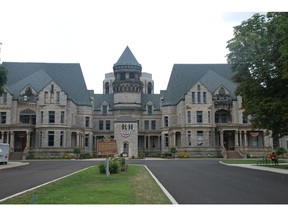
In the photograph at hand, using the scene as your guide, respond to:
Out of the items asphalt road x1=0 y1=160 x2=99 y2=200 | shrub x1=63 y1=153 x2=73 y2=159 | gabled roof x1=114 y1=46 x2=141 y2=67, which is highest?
gabled roof x1=114 y1=46 x2=141 y2=67

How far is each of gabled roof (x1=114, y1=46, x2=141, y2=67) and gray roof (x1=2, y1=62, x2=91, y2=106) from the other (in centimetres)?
872

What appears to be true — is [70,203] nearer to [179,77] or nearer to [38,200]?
[38,200]

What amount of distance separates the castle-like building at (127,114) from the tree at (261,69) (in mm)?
32625

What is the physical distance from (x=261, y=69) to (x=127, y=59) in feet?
168

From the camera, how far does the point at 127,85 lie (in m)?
74.9

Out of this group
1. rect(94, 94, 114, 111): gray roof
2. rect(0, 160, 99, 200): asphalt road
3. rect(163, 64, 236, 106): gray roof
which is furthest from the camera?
rect(94, 94, 114, 111): gray roof

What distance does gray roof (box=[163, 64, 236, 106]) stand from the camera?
70.1m

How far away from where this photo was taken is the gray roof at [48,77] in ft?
227

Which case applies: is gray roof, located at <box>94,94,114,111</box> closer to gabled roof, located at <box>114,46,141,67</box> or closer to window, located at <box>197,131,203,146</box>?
gabled roof, located at <box>114,46,141,67</box>

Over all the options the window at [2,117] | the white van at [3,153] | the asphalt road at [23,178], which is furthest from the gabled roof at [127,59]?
the asphalt road at [23,178]

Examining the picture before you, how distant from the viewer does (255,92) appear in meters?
28.7

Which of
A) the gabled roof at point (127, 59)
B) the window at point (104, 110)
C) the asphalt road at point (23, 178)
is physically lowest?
the asphalt road at point (23, 178)

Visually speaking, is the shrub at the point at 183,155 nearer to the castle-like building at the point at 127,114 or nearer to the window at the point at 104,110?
the castle-like building at the point at 127,114

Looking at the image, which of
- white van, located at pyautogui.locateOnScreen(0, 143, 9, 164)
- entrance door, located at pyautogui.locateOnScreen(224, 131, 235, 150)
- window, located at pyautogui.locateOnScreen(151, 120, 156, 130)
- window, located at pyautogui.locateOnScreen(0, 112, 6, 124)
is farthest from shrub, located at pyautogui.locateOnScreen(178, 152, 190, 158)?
window, located at pyautogui.locateOnScreen(0, 112, 6, 124)
